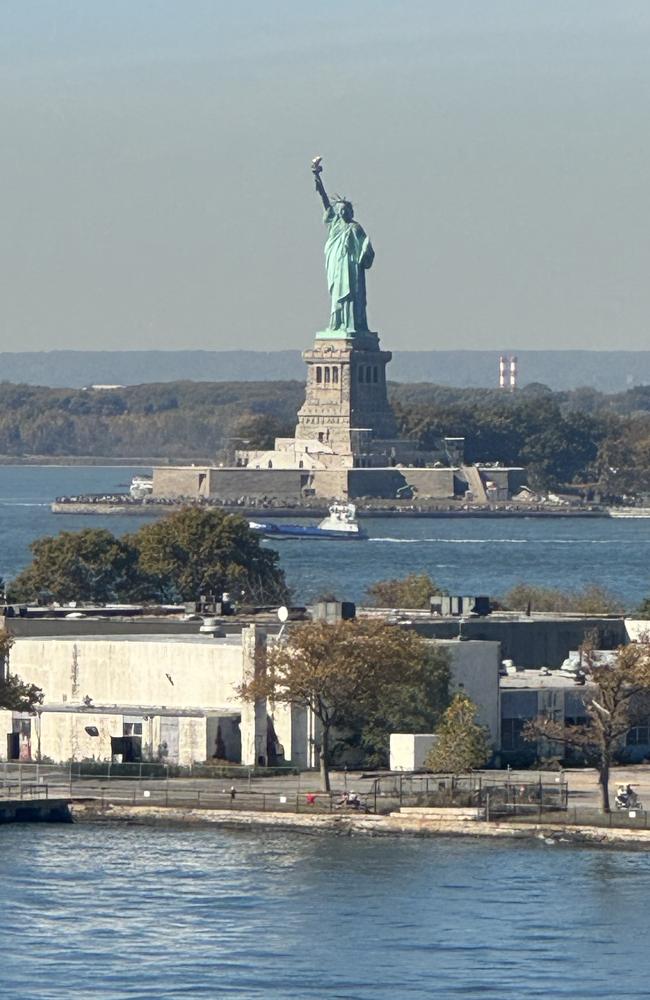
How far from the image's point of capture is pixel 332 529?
517 ft

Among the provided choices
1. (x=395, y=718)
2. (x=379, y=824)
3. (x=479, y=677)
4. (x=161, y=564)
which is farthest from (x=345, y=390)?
(x=379, y=824)

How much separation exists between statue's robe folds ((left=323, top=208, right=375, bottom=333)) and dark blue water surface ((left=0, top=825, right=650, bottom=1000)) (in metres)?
138

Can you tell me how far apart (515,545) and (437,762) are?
3887 inches

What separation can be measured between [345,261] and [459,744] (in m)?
135

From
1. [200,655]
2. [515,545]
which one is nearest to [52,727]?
[200,655]

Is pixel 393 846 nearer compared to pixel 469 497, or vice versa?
pixel 393 846

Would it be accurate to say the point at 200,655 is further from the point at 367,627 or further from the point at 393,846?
the point at 393,846

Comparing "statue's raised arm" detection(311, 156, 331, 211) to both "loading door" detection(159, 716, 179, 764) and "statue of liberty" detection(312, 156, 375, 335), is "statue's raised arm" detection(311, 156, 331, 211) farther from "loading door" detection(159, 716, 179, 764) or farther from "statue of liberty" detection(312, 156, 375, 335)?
"loading door" detection(159, 716, 179, 764)

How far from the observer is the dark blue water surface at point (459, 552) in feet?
344

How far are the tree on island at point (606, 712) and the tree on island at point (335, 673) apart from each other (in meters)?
2.16

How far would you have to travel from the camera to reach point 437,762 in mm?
46531

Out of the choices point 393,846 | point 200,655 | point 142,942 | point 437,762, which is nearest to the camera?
point 142,942

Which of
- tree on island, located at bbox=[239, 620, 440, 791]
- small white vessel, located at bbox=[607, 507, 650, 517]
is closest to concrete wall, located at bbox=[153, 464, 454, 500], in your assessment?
small white vessel, located at bbox=[607, 507, 650, 517]

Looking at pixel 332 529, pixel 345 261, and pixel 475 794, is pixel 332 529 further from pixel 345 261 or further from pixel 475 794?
pixel 475 794
